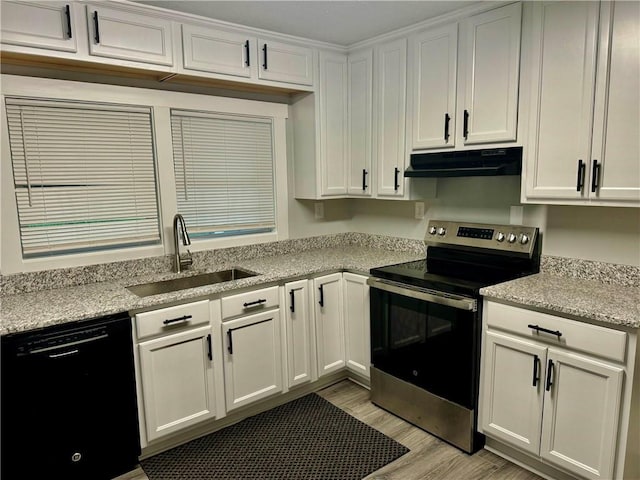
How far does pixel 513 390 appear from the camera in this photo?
2.10 metres

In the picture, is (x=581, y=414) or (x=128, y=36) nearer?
(x=581, y=414)

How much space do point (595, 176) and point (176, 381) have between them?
7.49 feet

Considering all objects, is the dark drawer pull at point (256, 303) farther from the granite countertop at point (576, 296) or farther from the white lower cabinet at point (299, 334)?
Answer: the granite countertop at point (576, 296)

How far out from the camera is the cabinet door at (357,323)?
2822mm

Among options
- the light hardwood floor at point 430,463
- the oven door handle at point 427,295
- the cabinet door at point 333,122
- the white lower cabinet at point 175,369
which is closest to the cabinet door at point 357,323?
the oven door handle at point 427,295

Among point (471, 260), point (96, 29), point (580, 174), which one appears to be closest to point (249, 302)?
point (471, 260)

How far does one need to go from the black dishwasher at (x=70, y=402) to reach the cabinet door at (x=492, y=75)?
2129mm

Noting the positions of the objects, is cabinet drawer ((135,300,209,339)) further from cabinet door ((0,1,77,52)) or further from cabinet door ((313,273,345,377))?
cabinet door ((0,1,77,52))

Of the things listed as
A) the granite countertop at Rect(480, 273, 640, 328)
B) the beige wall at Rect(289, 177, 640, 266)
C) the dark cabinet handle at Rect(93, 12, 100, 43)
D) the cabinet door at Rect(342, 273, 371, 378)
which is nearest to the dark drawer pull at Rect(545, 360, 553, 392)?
the granite countertop at Rect(480, 273, 640, 328)

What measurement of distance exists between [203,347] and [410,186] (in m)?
1.66

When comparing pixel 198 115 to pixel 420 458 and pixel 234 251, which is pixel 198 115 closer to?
pixel 234 251

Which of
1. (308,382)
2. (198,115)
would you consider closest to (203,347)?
(308,382)

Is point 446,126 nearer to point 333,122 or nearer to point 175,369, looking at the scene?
point 333,122

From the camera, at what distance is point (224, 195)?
305 cm
